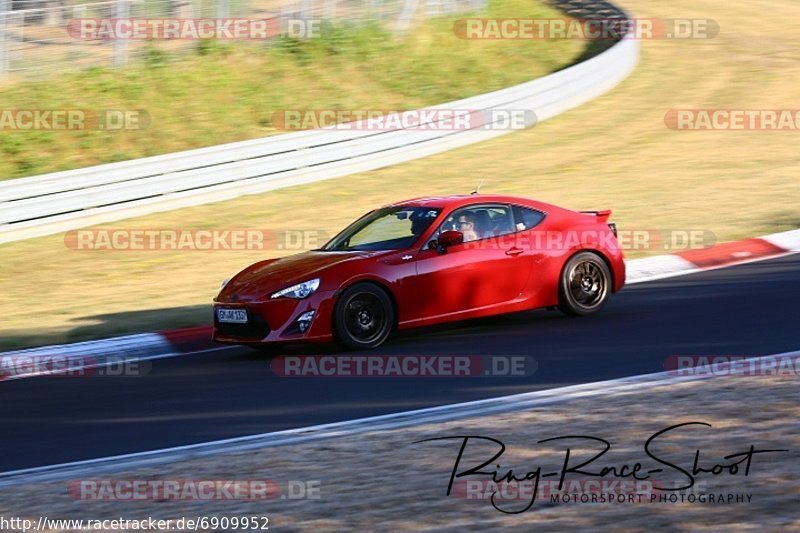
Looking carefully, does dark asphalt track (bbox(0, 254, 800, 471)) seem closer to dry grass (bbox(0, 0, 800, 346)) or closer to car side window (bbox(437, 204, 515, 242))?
car side window (bbox(437, 204, 515, 242))

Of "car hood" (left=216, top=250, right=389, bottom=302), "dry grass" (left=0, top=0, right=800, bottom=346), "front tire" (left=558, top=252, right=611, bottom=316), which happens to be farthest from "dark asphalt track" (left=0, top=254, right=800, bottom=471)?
"dry grass" (left=0, top=0, right=800, bottom=346)

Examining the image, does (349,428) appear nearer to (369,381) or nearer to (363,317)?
(369,381)

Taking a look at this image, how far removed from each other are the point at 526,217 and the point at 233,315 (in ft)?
9.51

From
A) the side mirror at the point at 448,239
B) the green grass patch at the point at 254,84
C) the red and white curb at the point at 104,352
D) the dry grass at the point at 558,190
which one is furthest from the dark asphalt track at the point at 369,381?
the green grass patch at the point at 254,84

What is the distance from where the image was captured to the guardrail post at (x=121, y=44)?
22391 millimetres

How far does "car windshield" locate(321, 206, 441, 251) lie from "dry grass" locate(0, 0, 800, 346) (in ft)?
6.55

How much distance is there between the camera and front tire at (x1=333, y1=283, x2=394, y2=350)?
35.7ft

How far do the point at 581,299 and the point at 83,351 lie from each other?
4.70 metres

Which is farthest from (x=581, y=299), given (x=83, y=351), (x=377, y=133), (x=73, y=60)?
(x=73, y=60)

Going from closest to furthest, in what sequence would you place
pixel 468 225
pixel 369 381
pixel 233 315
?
pixel 369 381, pixel 233 315, pixel 468 225

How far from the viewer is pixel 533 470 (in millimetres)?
6867

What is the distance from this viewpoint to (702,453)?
22.6ft

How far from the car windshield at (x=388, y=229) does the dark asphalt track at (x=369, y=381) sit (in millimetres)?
899

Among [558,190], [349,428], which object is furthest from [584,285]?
[558,190]
